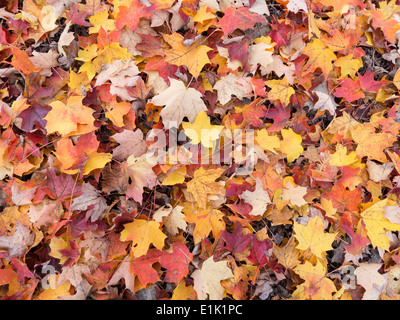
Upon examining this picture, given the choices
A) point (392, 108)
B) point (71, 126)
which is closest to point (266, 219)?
point (392, 108)

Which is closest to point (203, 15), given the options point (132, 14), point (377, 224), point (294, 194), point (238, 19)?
point (238, 19)

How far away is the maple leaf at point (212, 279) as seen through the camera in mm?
1185

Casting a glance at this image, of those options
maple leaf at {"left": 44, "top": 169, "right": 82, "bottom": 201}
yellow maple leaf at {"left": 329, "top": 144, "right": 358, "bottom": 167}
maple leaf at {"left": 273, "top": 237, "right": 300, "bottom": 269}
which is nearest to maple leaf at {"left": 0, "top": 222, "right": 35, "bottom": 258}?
maple leaf at {"left": 44, "top": 169, "right": 82, "bottom": 201}

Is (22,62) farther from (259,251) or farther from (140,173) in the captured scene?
(259,251)

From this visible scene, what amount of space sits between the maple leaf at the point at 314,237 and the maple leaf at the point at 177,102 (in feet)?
1.97

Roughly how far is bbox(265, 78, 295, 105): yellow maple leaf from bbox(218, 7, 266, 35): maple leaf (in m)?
0.24

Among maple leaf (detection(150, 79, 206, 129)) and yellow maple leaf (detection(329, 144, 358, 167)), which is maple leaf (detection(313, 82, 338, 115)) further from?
maple leaf (detection(150, 79, 206, 129))

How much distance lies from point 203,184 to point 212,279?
35 cm

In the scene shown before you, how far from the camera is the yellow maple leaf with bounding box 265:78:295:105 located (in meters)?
1.32

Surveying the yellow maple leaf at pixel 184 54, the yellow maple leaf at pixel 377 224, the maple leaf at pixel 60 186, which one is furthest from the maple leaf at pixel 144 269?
the yellow maple leaf at pixel 377 224

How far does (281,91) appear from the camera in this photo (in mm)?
1330

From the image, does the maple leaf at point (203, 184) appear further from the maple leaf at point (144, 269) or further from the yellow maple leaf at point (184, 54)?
the yellow maple leaf at point (184, 54)

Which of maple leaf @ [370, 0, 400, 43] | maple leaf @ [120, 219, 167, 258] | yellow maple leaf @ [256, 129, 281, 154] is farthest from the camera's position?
maple leaf @ [370, 0, 400, 43]

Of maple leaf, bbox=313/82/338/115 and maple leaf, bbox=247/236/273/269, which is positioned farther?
maple leaf, bbox=313/82/338/115
